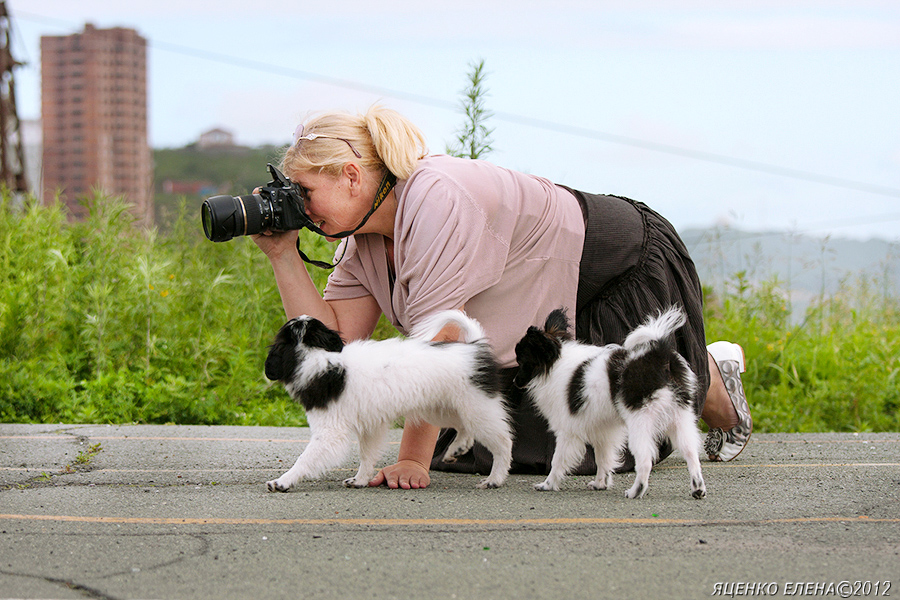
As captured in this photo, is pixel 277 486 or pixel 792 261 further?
pixel 792 261

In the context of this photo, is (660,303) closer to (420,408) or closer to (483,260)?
(483,260)

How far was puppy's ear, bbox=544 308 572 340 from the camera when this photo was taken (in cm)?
366

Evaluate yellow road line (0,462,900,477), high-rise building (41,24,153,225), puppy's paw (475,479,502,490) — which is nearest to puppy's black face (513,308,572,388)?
puppy's paw (475,479,502,490)

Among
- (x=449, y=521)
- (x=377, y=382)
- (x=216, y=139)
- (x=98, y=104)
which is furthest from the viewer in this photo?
(x=98, y=104)

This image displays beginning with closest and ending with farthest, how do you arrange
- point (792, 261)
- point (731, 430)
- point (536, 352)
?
1. point (536, 352)
2. point (731, 430)
3. point (792, 261)

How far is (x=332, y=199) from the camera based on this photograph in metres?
3.74

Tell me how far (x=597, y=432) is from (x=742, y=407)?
1331mm

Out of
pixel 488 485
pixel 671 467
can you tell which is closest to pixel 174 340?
pixel 488 485

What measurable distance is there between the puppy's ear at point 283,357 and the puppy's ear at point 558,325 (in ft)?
3.59

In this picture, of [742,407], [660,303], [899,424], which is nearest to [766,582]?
[660,303]

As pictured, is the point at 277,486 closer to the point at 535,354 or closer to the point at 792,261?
the point at 535,354

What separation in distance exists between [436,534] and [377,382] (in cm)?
80

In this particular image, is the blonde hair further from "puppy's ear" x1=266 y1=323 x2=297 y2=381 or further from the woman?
"puppy's ear" x1=266 y1=323 x2=297 y2=381

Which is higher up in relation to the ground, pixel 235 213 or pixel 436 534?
pixel 235 213
